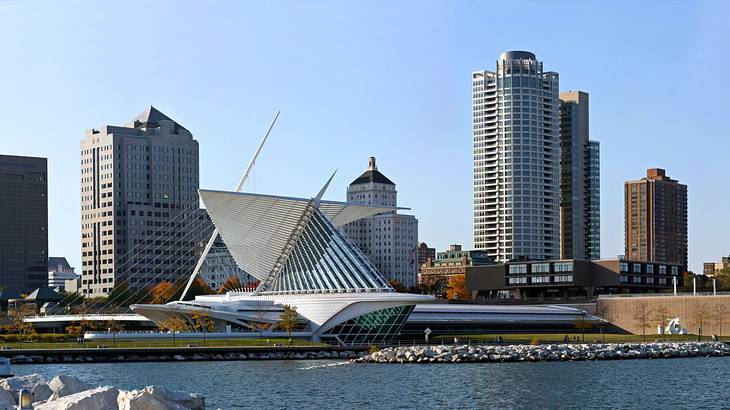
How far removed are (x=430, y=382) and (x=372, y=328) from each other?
35.8m

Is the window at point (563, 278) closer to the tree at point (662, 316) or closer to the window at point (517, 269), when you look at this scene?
the window at point (517, 269)

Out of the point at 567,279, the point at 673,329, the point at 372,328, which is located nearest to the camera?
the point at 372,328

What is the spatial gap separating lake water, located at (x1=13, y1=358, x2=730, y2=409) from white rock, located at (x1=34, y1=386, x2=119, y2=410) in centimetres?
1794

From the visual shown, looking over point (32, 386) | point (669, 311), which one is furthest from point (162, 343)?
point (32, 386)

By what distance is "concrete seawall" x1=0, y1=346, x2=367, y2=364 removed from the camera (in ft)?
270

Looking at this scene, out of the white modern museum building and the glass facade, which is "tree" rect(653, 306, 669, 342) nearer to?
the white modern museum building

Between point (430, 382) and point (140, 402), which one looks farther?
point (430, 382)

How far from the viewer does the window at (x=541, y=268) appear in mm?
145125

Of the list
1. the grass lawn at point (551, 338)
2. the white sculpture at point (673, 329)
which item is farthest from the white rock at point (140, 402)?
the white sculpture at point (673, 329)

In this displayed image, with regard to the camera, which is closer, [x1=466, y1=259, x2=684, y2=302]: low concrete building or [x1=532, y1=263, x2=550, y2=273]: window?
[x1=466, y1=259, x2=684, y2=302]: low concrete building

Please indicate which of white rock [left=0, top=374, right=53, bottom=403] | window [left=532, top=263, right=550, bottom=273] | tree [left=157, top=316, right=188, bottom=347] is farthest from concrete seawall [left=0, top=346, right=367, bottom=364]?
window [left=532, top=263, right=550, bottom=273]

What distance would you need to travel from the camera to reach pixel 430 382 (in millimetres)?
61094

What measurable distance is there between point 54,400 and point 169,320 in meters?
70.1

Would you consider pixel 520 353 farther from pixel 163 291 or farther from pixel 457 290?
pixel 457 290
